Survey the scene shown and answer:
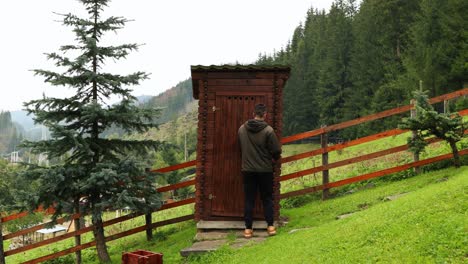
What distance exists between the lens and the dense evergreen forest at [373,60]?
31.0m

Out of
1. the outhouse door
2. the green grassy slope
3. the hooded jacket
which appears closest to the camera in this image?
the green grassy slope

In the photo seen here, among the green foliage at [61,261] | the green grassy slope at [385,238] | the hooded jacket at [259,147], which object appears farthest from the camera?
the green foliage at [61,261]

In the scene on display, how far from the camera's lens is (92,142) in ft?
32.4

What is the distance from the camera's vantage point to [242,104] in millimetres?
9570

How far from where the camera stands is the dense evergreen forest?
31.0 meters

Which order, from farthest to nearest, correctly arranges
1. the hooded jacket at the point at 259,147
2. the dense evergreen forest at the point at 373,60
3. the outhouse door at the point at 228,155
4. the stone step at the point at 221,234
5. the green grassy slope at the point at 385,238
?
the dense evergreen forest at the point at 373,60
the outhouse door at the point at 228,155
the stone step at the point at 221,234
the hooded jacket at the point at 259,147
the green grassy slope at the point at 385,238

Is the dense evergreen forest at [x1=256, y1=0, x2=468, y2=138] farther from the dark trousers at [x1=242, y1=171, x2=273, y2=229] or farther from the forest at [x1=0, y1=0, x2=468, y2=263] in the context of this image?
the dark trousers at [x1=242, y1=171, x2=273, y2=229]

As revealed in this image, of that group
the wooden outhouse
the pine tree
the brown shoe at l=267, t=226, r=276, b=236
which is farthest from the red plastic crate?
the pine tree

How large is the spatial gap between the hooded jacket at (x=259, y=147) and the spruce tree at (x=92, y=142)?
2.42 metres

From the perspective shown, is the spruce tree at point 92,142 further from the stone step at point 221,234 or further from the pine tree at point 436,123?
the pine tree at point 436,123

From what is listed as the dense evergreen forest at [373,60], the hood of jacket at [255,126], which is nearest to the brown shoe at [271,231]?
the hood of jacket at [255,126]

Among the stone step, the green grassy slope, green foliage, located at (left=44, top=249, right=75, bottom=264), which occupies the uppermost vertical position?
the green grassy slope

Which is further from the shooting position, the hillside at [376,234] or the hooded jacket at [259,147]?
the hooded jacket at [259,147]

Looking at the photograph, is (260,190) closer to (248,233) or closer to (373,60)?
(248,233)
